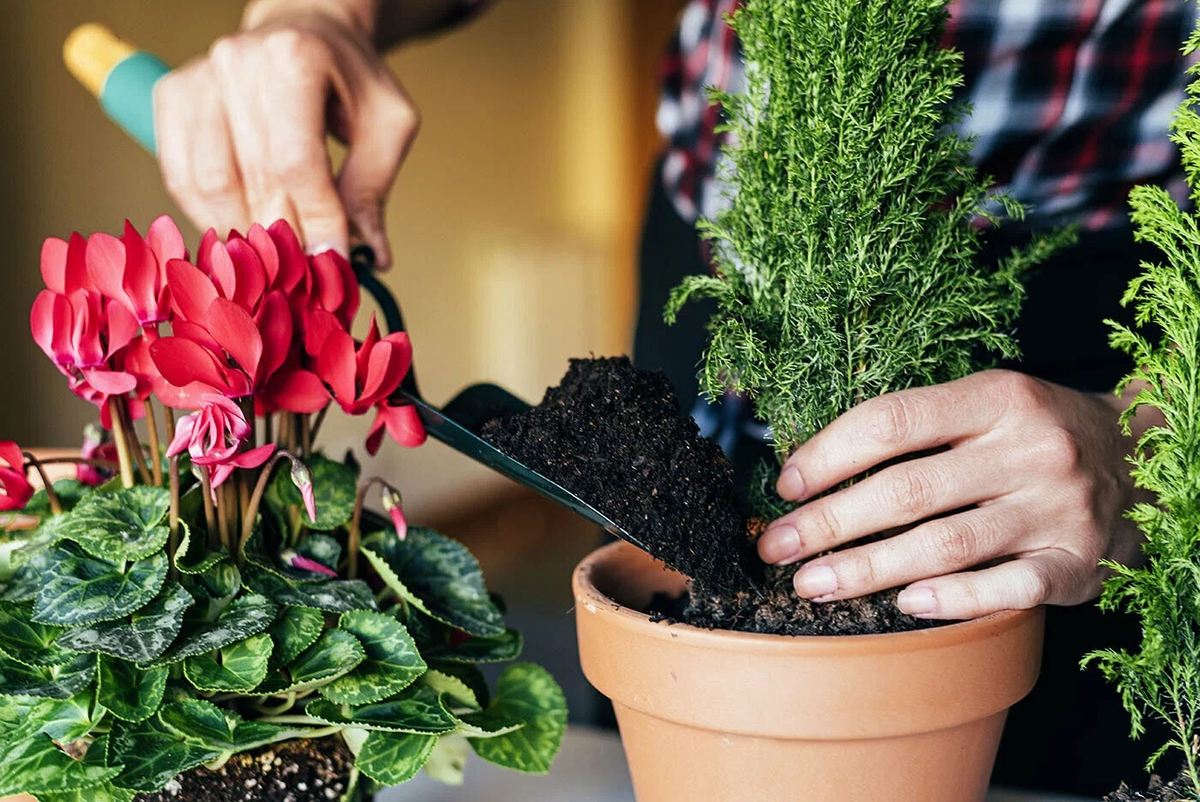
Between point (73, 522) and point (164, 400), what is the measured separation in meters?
0.12

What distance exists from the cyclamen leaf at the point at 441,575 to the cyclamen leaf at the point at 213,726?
0.46ft

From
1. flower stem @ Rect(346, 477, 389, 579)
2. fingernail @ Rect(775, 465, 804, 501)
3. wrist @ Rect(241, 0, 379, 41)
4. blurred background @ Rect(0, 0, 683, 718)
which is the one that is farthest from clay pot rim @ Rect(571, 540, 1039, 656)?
blurred background @ Rect(0, 0, 683, 718)

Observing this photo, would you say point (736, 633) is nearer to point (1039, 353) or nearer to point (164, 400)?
point (164, 400)

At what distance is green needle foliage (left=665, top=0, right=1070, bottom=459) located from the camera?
64 cm

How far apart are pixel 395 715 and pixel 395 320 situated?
0.33 m

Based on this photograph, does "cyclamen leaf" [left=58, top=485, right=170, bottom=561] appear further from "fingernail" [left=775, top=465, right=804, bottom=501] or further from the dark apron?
the dark apron

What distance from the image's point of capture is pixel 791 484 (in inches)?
26.2

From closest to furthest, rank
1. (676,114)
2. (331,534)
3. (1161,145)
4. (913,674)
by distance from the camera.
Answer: (913,674), (331,534), (1161,145), (676,114)

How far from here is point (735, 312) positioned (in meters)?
0.68

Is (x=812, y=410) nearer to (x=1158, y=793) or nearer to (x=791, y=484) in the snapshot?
(x=791, y=484)

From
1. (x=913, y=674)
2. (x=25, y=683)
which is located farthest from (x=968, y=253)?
(x=25, y=683)

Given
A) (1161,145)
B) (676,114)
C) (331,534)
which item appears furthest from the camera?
(676,114)

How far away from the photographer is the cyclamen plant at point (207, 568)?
0.61m

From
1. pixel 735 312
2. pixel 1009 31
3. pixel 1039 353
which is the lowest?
pixel 1039 353
